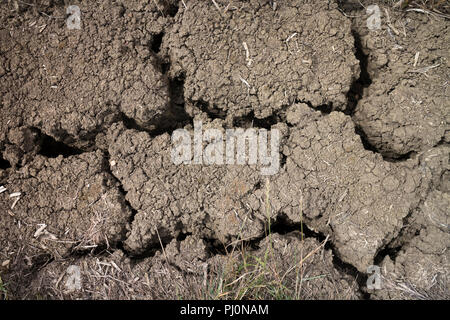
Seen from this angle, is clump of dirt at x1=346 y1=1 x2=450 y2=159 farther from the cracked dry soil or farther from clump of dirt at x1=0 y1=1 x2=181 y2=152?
clump of dirt at x1=0 y1=1 x2=181 y2=152

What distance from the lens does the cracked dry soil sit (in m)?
2.15

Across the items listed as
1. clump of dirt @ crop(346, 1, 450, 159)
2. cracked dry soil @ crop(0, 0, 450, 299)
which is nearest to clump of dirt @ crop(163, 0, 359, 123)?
cracked dry soil @ crop(0, 0, 450, 299)

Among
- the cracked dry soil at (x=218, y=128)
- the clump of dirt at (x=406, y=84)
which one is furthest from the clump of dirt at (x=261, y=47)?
the clump of dirt at (x=406, y=84)

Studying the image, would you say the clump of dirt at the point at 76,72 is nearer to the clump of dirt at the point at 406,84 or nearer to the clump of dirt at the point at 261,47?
the clump of dirt at the point at 261,47

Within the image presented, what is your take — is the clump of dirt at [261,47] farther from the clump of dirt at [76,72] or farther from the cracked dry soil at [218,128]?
the clump of dirt at [76,72]

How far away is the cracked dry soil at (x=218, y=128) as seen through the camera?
2.15 metres

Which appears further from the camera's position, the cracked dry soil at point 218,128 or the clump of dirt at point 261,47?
the clump of dirt at point 261,47

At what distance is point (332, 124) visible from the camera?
7.32ft

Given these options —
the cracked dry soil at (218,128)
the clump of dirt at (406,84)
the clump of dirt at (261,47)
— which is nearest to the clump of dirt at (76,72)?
the cracked dry soil at (218,128)

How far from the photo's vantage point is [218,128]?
226cm

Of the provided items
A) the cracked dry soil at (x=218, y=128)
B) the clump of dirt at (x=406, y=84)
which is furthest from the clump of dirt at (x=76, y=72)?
the clump of dirt at (x=406, y=84)

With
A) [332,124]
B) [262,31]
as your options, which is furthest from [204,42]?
[332,124]

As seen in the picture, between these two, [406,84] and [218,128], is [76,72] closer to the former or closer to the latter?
[218,128]

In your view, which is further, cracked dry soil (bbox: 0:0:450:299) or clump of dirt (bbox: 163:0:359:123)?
clump of dirt (bbox: 163:0:359:123)
